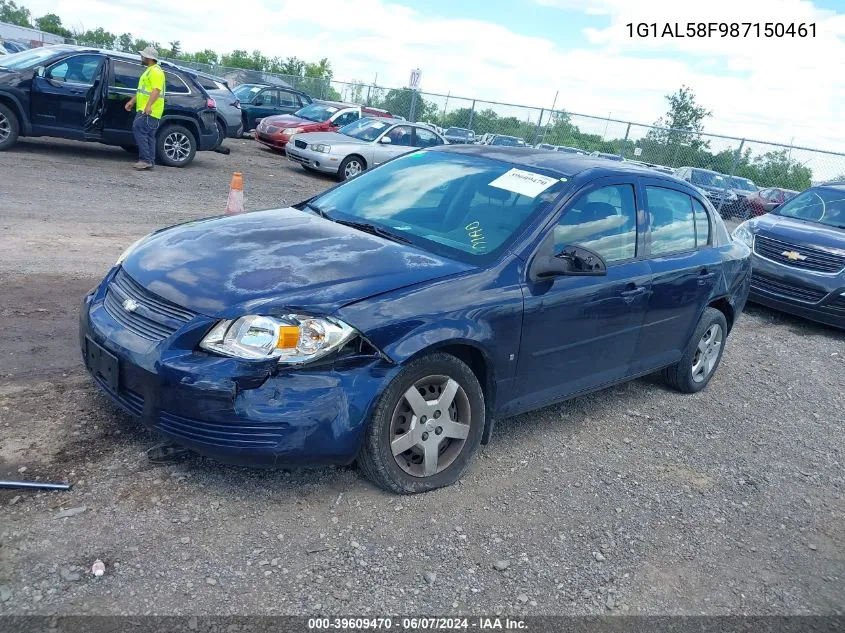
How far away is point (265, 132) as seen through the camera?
19.0 meters

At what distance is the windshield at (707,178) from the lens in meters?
20.6

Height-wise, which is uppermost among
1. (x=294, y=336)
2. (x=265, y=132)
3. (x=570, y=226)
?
(x=570, y=226)

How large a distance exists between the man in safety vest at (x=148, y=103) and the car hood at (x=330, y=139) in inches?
158

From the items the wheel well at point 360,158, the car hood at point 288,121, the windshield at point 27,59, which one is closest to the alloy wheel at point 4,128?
the windshield at point 27,59

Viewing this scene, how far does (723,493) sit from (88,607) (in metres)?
3.34

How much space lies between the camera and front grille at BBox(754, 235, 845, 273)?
8.52 meters

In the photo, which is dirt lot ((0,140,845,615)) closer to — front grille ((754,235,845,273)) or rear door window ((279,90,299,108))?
front grille ((754,235,845,273))

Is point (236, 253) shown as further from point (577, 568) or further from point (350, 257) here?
point (577, 568)

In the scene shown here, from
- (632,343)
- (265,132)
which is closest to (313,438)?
(632,343)

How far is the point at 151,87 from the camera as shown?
1223cm

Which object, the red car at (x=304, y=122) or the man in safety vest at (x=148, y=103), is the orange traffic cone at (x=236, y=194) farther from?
the red car at (x=304, y=122)

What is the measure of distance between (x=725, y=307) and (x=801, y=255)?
3587 mm

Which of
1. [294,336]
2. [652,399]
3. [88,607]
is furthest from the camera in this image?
[652,399]

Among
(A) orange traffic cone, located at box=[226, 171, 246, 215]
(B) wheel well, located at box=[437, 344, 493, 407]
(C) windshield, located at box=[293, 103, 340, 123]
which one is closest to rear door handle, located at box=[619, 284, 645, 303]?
(B) wheel well, located at box=[437, 344, 493, 407]
